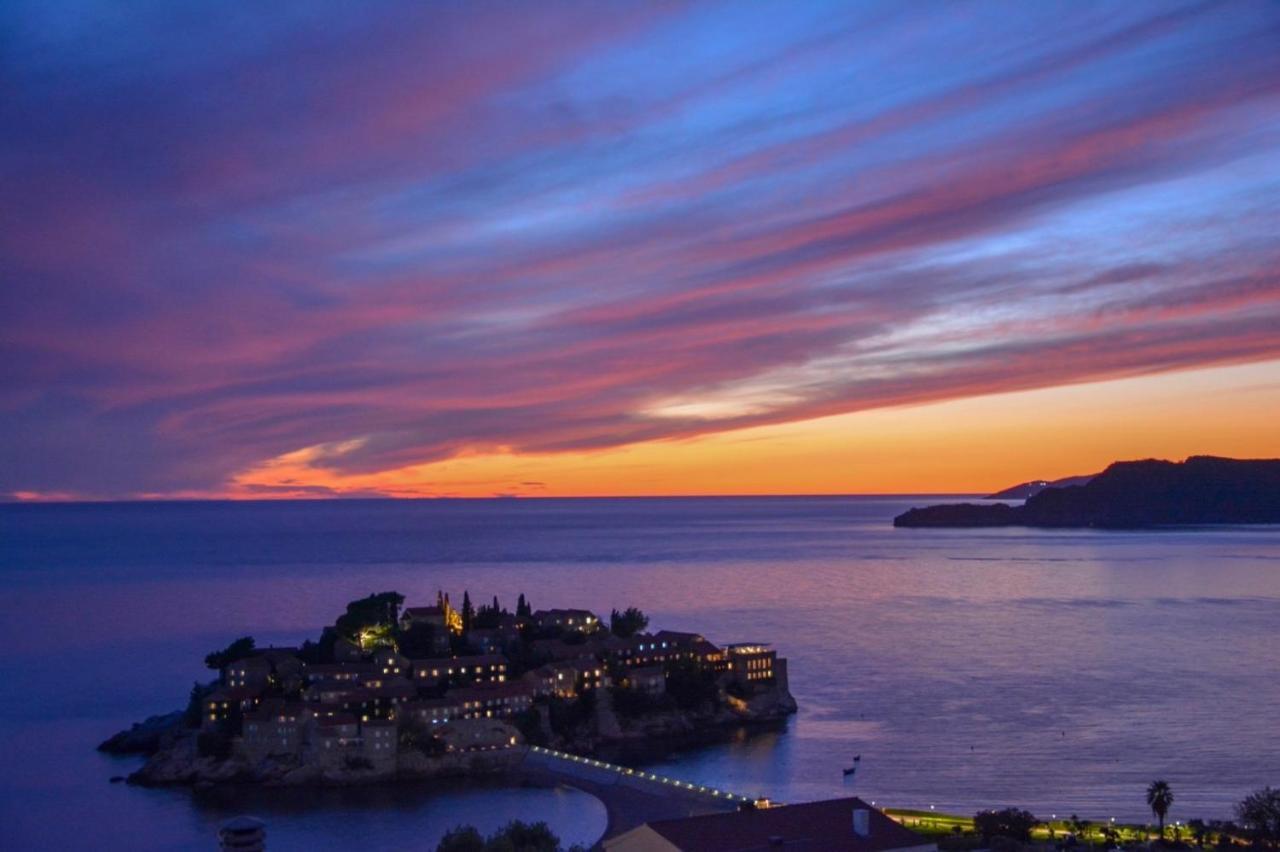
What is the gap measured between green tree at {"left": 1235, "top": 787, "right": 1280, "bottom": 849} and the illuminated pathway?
12.4 m

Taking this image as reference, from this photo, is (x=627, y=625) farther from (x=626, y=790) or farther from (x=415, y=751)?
(x=626, y=790)

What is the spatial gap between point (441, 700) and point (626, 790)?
10586 millimetres

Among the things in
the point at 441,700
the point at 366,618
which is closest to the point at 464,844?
the point at 441,700

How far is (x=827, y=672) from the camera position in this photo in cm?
6384

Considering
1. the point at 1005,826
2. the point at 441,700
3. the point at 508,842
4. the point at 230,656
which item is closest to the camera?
the point at 508,842

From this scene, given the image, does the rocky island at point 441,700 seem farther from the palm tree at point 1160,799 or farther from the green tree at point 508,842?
the palm tree at point 1160,799

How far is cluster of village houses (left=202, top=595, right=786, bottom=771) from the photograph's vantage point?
146 ft

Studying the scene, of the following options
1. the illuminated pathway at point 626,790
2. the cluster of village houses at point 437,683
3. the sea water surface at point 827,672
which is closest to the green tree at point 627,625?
the cluster of village houses at point 437,683

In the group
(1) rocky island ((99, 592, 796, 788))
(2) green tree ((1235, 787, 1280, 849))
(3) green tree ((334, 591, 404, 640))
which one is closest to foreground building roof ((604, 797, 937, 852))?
(2) green tree ((1235, 787, 1280, 849))

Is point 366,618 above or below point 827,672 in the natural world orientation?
above

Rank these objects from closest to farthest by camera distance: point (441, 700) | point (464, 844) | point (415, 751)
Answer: point (464, 844) < point (415, 751) < point (441, 700)

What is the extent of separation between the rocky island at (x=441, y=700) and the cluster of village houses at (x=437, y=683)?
68 millimetres

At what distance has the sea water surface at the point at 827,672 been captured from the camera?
130 ft

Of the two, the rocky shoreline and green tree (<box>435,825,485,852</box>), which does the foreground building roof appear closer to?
green tree (<box>435,825,485,852</box>)
